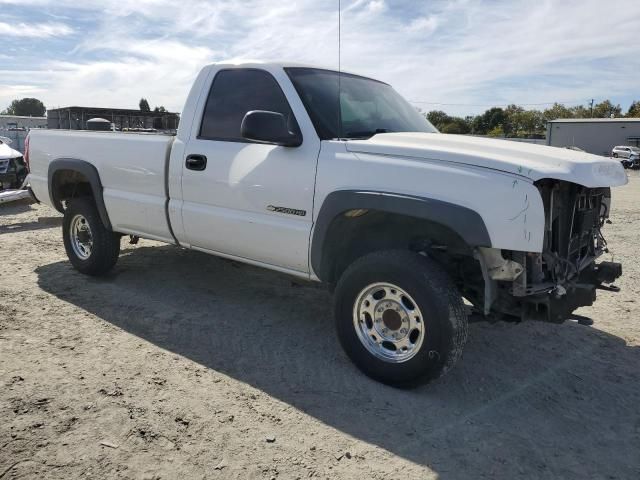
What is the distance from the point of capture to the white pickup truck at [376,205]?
3.11 metres

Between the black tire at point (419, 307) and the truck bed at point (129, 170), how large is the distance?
2007mm

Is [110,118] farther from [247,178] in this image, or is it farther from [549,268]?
[549,268]

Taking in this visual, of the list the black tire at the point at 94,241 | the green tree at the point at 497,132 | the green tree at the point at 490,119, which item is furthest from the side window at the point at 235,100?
the green tree at the point at 490,119

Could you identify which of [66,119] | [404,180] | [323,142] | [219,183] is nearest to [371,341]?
[404,180]

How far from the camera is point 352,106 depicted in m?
4.21

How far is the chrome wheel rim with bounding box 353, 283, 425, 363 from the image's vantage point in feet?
11.1

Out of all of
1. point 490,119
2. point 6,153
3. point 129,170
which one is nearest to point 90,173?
point 129,170

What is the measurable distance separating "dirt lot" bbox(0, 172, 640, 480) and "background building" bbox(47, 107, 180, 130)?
3294 millimetres

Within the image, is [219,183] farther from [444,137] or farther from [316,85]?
[444,137]

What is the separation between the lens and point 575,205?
11.0 feet

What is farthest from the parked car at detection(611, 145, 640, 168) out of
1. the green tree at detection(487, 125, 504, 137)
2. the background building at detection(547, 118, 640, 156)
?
the background building at detection(547, 118, 640, 156)

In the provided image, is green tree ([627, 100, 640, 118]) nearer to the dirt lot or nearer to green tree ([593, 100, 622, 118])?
green tree ([593, 100, 622, 118])

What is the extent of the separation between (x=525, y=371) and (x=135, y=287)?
3671 mm

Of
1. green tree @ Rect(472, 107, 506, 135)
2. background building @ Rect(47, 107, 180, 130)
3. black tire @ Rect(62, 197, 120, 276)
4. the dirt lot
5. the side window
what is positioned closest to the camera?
the dirt lot
